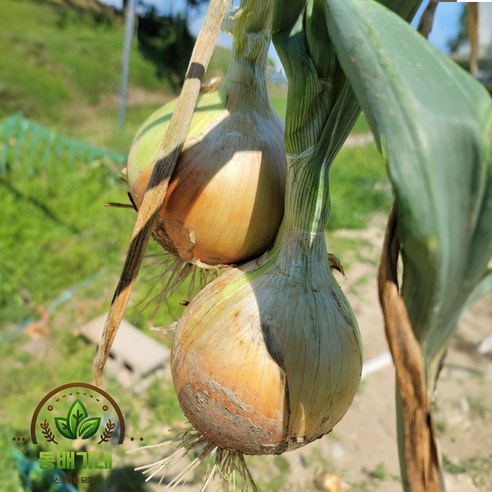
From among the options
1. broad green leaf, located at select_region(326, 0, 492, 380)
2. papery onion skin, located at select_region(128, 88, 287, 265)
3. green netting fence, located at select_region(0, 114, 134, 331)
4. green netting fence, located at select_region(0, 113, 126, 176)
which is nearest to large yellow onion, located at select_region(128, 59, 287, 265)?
papery onion skin, located at select_region(128, 88, 287, 265)

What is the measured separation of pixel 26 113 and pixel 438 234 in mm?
5574

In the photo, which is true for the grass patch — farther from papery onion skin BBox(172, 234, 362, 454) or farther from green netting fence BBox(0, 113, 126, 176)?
papery onion skin BBox(172, 234, 362, 454)

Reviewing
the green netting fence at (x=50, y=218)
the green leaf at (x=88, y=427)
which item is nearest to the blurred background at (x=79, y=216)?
the green netting fence at (x=50, y=218)

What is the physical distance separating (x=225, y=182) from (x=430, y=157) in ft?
0.98

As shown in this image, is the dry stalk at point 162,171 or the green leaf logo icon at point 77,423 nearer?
the dry stalk at point 162,171

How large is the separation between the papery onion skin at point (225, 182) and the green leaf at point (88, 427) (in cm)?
81

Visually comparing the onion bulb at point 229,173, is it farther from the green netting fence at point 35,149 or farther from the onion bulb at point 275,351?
the green netting fence at point 35,149

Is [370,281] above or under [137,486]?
under

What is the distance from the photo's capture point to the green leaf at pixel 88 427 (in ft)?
3.99

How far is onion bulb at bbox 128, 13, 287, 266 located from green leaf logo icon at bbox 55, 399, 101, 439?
75 centimetres

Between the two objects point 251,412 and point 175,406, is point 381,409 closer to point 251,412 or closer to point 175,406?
point 175,406

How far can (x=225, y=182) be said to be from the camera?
0.53m

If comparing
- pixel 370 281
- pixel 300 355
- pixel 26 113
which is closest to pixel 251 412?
pixel 300 355

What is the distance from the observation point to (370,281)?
3.11m
